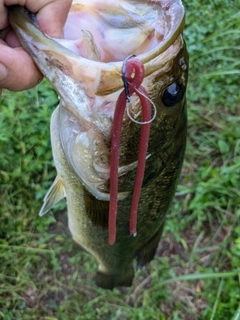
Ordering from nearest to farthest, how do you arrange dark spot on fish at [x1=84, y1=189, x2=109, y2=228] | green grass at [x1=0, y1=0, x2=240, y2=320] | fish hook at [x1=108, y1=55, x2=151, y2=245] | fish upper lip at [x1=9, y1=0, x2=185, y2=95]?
1. fish hook at [x1=108, y1=55, x2=151, y2=245]
2. fish upper lip at [x1=9, y1=0, x2=185, y2=95]
3. dark spot on fish at [x1=84, y1=189, x2=109, y2=228]
4. green grass at [x1=0, y1=0, x2=240, y2=320]

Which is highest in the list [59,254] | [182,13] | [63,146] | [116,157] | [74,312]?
[182,13]

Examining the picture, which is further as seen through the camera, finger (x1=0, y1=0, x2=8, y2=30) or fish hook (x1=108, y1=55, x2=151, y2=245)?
finger (x1=0, y1=0, x2=8, y2=30)

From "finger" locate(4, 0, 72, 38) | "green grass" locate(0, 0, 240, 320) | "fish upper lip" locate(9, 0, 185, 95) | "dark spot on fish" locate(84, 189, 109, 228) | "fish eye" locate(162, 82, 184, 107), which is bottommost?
"green grass" locate(0, 0, 240, 320)

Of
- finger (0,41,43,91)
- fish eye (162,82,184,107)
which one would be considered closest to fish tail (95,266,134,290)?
fish eye (162,82,184,107)

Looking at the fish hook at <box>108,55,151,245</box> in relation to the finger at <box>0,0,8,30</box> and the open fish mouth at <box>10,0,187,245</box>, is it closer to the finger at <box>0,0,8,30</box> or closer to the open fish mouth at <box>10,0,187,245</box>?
the open fish mouth at <box>10,0,187,245</box>

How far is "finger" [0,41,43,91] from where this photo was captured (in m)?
1.12

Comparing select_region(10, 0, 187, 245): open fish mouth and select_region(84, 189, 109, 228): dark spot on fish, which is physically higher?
select_region(10, 0, 187, 245): open fish mouth

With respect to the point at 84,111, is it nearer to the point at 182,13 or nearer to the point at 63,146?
the point at 63,146

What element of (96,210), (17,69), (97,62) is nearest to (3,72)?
(17,69)

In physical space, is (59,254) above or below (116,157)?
below

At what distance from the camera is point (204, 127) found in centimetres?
338

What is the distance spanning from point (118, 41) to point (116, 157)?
0.38 metres

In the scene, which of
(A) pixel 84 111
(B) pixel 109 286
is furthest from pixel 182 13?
(B) pixel 109 286

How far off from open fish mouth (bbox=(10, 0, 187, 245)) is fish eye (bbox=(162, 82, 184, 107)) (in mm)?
76
